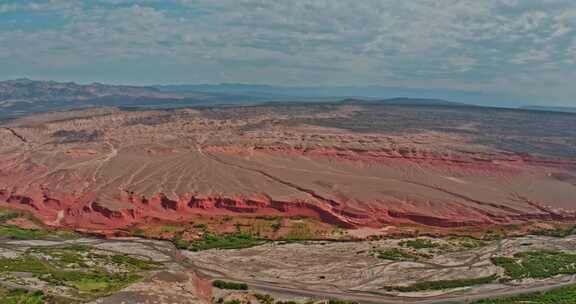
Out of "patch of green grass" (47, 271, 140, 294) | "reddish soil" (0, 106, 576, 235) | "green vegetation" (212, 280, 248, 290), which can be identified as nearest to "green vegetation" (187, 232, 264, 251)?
"reddish soil" (0, 106, 576, 235)

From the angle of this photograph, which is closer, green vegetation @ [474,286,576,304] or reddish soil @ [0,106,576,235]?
green vegetation @ [474,286,576,304]

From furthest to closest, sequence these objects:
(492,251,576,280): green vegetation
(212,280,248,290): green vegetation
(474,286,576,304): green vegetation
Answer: (492,251,576,280): green vegetation
(212,280,248,290): green vegetation
(474,286,576,304): green vegetation

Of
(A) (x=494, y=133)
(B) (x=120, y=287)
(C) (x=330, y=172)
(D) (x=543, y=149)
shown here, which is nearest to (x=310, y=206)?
(C) (x=330, y=172)

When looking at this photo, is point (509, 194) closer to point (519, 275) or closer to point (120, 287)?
point (519, 275)

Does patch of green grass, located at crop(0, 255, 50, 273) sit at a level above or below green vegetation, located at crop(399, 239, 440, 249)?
above

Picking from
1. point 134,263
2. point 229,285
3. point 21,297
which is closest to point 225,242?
point 134,263

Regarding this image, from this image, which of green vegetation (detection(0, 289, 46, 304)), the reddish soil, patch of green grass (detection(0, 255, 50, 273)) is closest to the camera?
green vegetation (detection(0, 289, 46, 304))

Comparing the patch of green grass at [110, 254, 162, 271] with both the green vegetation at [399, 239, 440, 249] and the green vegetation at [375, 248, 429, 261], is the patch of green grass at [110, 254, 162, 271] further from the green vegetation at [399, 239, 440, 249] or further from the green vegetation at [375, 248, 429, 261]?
the green vegetation at [399, 239, 440, 249]
